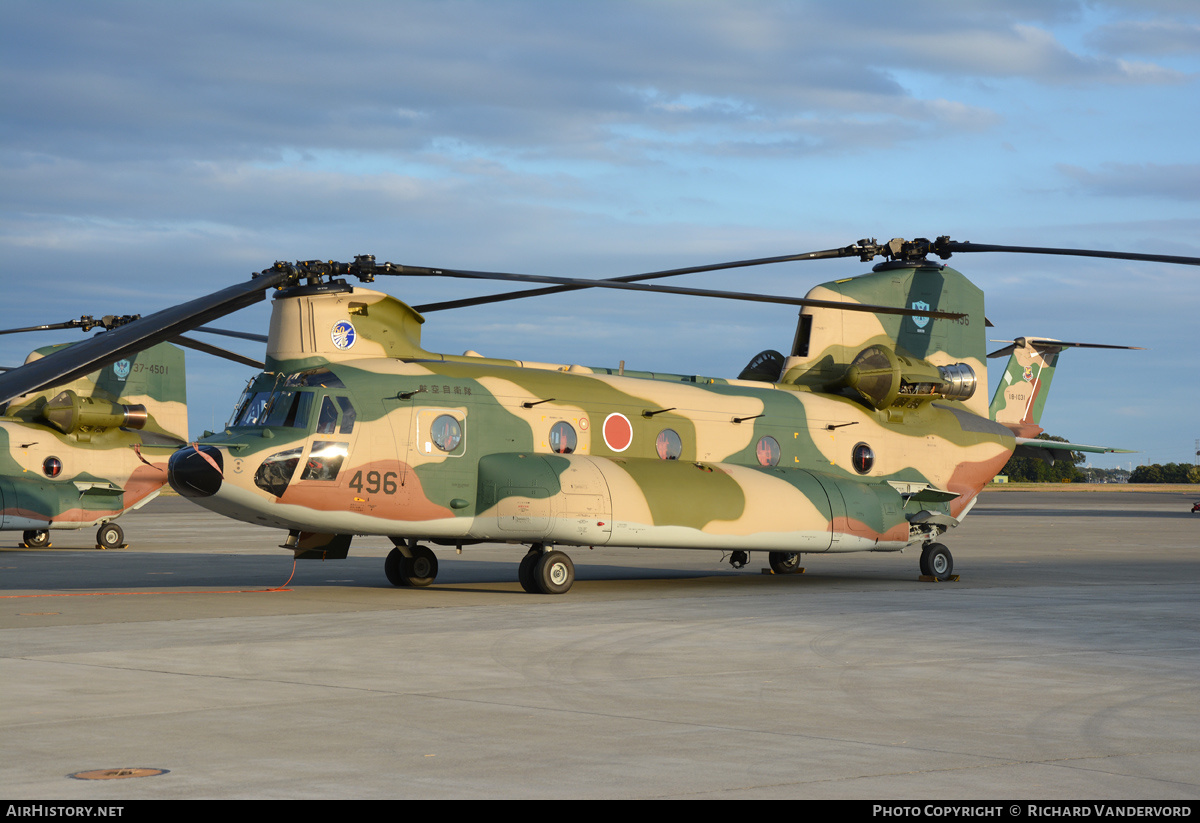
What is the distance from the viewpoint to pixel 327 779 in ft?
22.7

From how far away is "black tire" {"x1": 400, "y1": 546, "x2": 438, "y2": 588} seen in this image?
20.8 meters

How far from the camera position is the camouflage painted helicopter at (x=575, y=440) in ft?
59.8

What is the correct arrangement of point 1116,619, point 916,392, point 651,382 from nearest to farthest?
point 1116,619
point 651,382
point 916,392

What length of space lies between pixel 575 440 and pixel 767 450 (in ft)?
12.7

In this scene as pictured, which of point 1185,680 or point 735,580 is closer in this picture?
point 1185,680

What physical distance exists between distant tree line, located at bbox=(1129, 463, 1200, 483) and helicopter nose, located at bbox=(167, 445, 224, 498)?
182 meters

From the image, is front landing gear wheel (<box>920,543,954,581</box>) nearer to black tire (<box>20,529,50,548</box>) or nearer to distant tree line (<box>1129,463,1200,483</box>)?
black tire (<box>20,529,50,548</box>)

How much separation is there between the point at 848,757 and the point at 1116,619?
9417 millimetres

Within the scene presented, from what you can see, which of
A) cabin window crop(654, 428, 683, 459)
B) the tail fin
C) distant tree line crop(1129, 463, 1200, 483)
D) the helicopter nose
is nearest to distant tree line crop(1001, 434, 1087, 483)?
distant tree line crop(1129, 463, 1200, 483)
